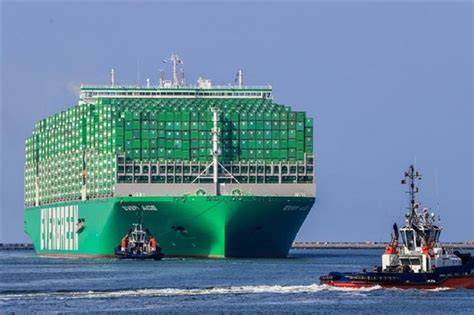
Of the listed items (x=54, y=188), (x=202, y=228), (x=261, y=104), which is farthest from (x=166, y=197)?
(x=54, y=188)

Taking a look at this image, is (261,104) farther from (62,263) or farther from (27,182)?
(27,182)

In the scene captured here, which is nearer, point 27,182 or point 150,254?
point 150,254

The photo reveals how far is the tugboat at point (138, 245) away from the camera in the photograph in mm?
142750

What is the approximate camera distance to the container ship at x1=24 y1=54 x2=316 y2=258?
14250 cm

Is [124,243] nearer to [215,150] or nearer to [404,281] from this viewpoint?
[215,150]

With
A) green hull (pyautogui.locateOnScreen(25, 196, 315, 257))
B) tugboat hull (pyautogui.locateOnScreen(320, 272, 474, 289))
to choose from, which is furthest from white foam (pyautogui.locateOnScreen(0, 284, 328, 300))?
green hull (pyautogui.locateOnScreen(25, 196, 315, 257))

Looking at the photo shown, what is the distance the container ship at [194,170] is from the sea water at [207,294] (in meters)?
23.2

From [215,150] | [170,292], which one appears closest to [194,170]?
[215,150]

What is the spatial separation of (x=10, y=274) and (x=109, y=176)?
29823 mm

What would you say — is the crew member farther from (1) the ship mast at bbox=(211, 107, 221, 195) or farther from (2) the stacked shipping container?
(1) the ship mast at bbox=(211, 107, 221, 195)

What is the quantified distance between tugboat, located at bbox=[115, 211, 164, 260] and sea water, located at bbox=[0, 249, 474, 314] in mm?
22856

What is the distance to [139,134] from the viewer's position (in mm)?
149750

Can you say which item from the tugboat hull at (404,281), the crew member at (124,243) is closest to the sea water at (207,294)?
the tugboat hull at (404,281)

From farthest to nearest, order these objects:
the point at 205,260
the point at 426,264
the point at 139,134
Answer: the point at 139,134 → the point at 205,260 → the point at 426,264
